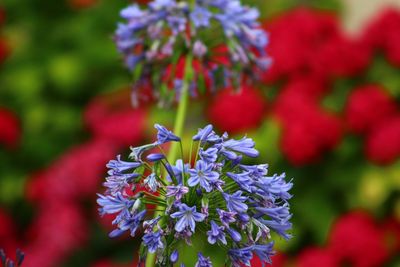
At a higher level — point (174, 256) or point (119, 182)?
point (119, 182)

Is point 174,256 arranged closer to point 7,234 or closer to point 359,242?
point 359,242

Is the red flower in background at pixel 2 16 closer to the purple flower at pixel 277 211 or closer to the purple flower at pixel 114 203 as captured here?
the purple flower at pixel 114 203

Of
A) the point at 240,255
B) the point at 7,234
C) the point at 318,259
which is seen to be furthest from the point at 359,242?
the point at 240,255

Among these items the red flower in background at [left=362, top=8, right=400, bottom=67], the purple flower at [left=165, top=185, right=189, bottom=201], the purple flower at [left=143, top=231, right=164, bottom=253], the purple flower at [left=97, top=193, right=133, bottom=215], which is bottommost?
the red flower in background at [left=362, top=8, right=400, bottom=67]

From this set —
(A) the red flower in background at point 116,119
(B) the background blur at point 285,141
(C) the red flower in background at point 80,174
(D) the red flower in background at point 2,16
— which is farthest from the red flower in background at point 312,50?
(D) the red flower in background at point 2,16

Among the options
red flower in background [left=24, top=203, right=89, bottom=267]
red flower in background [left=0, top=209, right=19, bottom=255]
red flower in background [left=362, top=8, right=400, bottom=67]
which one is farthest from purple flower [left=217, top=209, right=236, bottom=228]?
red flower in background [left=0, top=209, right=19, bottom=255]

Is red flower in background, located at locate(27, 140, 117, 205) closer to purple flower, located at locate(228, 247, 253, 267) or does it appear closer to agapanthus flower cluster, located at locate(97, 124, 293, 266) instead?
agapanthus flower cluster, located at locate(97, 124, 293, 266)
